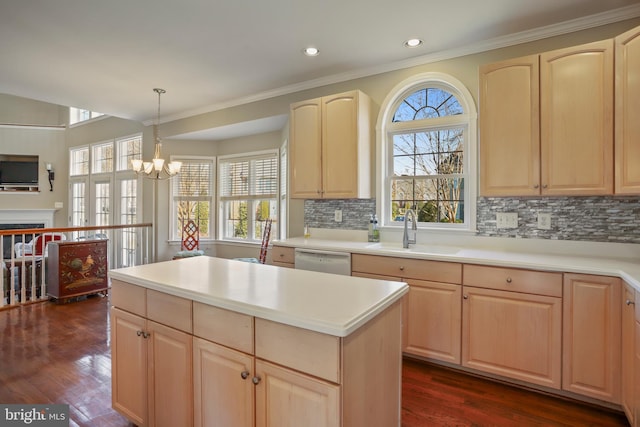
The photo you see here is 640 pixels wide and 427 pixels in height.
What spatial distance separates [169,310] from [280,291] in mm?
570

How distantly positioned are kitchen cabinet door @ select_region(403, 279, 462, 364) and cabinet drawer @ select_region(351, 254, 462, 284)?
0.05m

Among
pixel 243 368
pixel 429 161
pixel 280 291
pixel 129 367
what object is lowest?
pixel 129 367

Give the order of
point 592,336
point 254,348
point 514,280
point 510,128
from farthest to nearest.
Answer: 1. point 510,128
2. point 514,280
3. point 592,336
4. point 254,348

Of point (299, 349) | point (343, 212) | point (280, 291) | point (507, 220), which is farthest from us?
point (343, 212)

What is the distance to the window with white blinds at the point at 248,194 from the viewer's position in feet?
16.0

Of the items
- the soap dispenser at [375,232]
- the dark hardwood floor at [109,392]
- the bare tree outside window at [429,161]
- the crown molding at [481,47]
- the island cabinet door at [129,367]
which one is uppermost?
the crown molding at [481,47]

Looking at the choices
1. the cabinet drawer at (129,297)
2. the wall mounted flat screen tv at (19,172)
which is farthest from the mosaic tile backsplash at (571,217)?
the wall mounted flat screen tv at (19,172)

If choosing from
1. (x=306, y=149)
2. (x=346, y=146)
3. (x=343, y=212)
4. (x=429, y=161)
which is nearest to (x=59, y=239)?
(x=306, y=149)

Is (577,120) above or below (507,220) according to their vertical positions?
above

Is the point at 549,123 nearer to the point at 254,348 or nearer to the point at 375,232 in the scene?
the point at 375,232

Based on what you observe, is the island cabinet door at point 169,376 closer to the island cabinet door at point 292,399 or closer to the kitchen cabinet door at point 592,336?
the island cabinet door at point 292,399

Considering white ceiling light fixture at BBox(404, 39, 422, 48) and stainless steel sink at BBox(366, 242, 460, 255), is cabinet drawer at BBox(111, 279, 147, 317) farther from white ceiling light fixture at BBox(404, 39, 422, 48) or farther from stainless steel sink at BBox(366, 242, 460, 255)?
white ceiling light fixture at BBox(404, 39, 422, 48)

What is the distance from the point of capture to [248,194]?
5.16m

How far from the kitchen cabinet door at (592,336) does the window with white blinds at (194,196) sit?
487 centimetres
